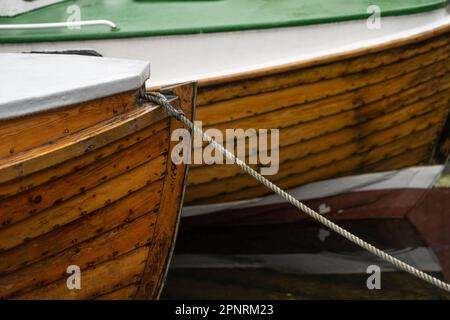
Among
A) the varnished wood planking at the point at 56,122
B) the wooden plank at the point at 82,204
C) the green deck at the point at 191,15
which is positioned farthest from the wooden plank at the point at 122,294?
the green deck at the point at 191,15

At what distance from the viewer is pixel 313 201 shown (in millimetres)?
5031

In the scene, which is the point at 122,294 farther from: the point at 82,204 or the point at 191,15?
the point at 191,15

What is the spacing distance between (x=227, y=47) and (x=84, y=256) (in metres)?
1.81

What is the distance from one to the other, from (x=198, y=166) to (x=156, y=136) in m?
1.35

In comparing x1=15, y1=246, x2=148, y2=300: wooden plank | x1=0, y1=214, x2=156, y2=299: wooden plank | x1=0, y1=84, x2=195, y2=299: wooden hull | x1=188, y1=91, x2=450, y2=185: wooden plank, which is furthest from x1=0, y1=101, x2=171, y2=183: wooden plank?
x1=188, y1=91, x2=450, y2=185: wooden plank

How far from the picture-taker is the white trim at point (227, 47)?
13.4 ft

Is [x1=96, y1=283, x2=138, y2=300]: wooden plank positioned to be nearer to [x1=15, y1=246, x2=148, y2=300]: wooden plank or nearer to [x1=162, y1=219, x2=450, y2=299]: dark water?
[x1=15, y1=246, x2=148, y2=300]: wooden plank

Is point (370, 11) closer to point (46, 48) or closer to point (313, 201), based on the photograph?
point (313, 201)

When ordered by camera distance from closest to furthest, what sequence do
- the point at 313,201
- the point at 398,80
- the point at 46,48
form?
the point at 46,48
the point at 398,80
the point at 313,201

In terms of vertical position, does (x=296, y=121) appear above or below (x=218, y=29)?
below
